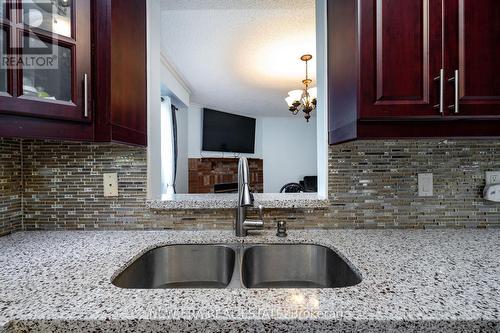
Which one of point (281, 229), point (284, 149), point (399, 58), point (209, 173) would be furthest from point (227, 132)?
point (399, 58)

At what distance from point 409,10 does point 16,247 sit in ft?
5.31

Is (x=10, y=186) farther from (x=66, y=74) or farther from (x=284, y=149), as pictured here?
(x=284, y=149)

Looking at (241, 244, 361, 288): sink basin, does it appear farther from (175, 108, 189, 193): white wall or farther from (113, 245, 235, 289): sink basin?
(175, 108, 189, 193): white wall

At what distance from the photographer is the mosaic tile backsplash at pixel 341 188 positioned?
1186 millimetres

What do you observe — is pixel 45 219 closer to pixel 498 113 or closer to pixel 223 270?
pixel 223 270

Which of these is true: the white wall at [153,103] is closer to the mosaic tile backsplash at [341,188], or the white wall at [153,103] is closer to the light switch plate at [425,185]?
the mosaic tile backsplash at [341,188]

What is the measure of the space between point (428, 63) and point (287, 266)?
88 centimetres

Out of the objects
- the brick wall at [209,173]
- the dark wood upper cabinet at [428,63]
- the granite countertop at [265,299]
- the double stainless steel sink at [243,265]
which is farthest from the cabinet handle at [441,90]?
the brick wall at [209,173]

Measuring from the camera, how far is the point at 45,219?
1.20 metres

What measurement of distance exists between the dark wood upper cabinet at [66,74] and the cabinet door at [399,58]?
85 cm

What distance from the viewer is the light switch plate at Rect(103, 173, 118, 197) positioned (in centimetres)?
119

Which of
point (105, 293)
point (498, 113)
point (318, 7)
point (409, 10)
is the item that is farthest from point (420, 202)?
point (105, 293)

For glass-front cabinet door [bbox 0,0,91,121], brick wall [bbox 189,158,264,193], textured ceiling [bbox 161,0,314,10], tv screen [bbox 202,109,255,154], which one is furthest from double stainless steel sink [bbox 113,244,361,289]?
tv screen [bbox 202,109,255,154]

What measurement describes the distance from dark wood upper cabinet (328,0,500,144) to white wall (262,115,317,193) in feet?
19.8
